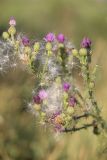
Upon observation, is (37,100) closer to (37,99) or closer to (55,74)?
(37,99)

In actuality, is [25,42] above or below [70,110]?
above

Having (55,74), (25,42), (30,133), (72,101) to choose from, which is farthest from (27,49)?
(30,133)

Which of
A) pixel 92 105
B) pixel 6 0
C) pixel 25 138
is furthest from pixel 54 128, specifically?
pixel 6 0

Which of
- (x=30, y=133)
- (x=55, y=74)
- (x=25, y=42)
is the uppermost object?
(x=25, y=42)

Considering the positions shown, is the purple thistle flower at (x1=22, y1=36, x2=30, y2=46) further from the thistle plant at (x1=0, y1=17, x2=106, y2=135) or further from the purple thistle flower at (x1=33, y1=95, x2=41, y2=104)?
the purple thistle flower at (x1=33, y1=95, x2=41, y2=104)

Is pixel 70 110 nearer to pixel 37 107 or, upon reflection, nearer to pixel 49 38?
pixel 37 107

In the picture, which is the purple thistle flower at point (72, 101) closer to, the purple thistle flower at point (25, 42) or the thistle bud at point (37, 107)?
the thistle bud at point (37, 107)

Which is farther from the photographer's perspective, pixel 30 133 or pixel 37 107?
pixel 30 133

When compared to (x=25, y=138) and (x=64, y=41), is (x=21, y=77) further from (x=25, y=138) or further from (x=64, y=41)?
(x=64, y=41)

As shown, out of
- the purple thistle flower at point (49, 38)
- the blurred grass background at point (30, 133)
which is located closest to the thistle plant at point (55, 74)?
the purple thistle flower at point (49, 38)
